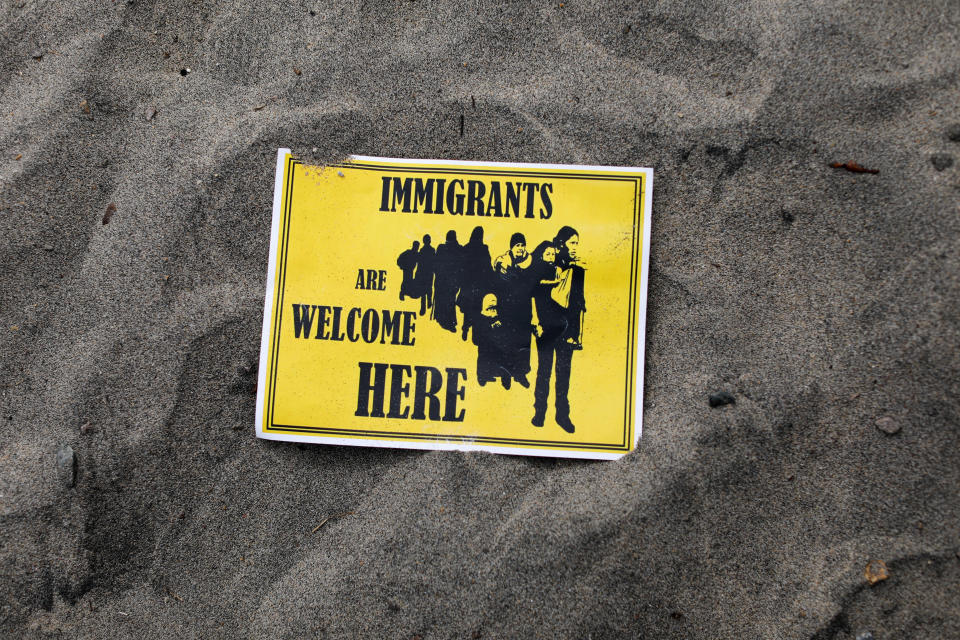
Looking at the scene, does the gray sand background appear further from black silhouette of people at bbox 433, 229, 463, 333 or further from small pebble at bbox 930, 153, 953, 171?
black silhouette of people at bbox 433, 229, 463, 333

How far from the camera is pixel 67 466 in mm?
892

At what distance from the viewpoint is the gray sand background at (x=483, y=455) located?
2.79 ft

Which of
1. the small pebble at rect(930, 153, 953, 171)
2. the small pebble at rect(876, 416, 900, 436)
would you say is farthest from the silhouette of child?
the small pebble at rect(930, 153, 953, 171)

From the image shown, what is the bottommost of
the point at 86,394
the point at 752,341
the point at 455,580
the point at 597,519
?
the point at 455,580

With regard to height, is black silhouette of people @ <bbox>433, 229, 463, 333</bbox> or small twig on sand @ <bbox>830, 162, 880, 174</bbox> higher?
small twig on sand @ <bbox>830, 162, 880, 174</bbox>

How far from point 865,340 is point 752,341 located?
178 millimetres

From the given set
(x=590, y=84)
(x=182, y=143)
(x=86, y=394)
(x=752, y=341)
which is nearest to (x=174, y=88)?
(x=182, y=143)

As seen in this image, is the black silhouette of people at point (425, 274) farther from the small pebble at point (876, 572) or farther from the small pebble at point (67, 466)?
the small pebble at point (876, 572)

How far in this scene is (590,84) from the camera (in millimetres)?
912

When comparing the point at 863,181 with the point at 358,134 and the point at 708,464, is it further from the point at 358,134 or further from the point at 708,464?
the point at 358,134

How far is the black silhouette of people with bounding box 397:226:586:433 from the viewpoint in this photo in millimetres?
905

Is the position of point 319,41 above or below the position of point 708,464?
above

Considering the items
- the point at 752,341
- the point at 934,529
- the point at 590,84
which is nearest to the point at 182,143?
→ the point at 590,84

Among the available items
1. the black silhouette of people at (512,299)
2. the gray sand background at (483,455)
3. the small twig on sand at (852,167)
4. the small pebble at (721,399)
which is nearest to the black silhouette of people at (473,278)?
the black silhouette of people at (512,299)
